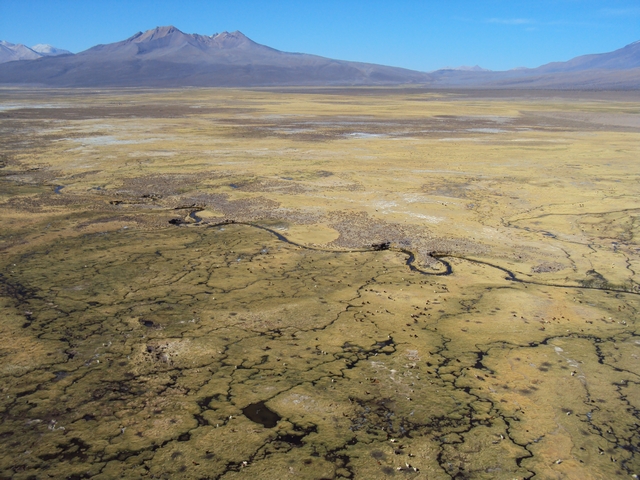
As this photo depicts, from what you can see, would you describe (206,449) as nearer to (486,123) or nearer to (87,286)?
(87,286)

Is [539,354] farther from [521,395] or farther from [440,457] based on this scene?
[440,457]

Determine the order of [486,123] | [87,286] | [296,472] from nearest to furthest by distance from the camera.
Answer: [296,472]
[87,286]
[486,123]

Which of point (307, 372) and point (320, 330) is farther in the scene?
point (320, 330)

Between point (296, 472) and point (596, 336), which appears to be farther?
point (596, 336)

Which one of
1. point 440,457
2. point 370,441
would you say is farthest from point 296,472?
point 440,457

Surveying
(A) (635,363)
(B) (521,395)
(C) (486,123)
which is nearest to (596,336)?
(A) (635,363)

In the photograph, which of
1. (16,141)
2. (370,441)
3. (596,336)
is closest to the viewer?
(370,441)
